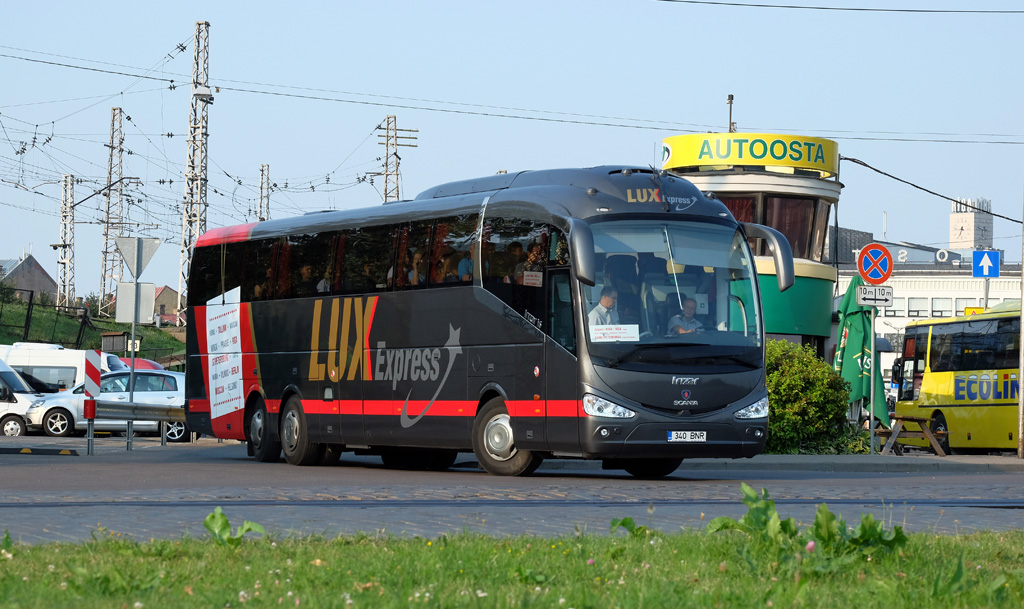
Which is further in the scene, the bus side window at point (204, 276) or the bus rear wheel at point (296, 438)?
the bus side window at point (204, 276)

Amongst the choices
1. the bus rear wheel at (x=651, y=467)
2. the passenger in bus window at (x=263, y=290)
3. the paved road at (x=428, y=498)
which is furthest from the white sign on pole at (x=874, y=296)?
the passenger in bus window at (x=263, y=290)

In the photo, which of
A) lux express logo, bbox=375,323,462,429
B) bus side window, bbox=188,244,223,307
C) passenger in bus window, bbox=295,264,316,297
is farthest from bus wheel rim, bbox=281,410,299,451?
bus side window, bbox=188,244,223,307

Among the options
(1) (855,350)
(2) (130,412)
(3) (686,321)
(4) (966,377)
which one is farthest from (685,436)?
(4) (966,377)

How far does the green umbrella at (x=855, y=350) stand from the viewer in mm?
28031

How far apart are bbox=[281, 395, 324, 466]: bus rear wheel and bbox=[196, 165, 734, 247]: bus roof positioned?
11.2 feet

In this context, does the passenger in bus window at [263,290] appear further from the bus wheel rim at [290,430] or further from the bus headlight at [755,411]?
the bus headlight at [755,411]

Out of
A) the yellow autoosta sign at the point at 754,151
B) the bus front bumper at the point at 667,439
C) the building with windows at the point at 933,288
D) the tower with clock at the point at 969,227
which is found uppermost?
the tower with clock at the point at 969,227

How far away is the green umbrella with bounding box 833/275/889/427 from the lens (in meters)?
28.0

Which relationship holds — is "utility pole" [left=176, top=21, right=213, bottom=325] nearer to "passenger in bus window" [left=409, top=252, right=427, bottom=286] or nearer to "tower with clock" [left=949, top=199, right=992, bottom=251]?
"passenger in bus window" [left=409, top=252, right=427, bottom=286]

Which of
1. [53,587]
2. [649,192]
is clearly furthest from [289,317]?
[53,587]

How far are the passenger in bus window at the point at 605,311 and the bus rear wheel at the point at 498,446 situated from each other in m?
1.74

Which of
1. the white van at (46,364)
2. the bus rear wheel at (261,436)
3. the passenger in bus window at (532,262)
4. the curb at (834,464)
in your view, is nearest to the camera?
the passenger in bus window at (532,262)

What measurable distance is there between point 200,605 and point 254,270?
16594 millimetres

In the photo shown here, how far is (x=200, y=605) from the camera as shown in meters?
5.25
